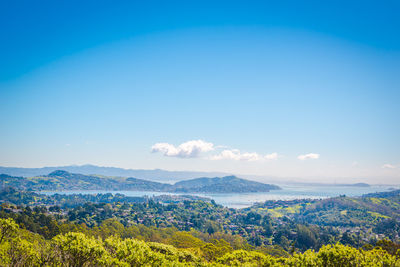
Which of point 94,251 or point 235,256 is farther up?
point 94,251

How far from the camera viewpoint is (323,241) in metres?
91.7

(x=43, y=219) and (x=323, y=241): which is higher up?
(x=43, y=219)

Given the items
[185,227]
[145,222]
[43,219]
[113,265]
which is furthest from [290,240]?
[113,265]

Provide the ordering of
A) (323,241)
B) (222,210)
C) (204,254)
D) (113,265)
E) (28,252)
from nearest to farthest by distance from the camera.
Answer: (113,265) → (28,252) → (204,254) → (323,241) → (222,210)

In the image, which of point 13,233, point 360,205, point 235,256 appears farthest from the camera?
point 360,205

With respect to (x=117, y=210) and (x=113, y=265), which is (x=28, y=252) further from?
(x=117, y=210)

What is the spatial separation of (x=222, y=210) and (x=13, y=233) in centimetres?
14272

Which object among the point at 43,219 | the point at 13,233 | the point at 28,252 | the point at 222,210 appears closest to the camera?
the point at 28,252

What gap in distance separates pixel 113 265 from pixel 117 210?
371ft

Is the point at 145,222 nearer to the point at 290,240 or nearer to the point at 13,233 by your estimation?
the point at 290,240

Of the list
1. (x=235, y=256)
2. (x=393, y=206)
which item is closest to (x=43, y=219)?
(x=235, y=256)

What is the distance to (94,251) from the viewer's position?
15.6 meters

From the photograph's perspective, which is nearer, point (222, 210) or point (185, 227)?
point (185, 227)

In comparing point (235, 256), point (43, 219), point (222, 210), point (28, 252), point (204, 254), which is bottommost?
point (222, 210)
